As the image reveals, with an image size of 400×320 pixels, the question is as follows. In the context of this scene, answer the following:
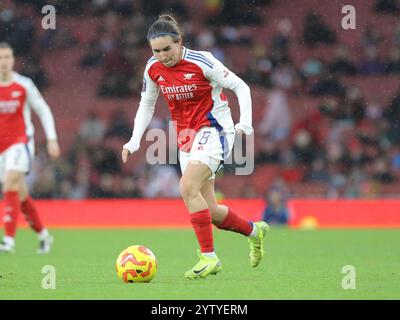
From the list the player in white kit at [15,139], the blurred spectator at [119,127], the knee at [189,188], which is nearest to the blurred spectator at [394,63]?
the blurred spectator at [119,127]

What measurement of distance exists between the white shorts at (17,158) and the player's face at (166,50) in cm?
370

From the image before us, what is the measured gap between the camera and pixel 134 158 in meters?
20.6

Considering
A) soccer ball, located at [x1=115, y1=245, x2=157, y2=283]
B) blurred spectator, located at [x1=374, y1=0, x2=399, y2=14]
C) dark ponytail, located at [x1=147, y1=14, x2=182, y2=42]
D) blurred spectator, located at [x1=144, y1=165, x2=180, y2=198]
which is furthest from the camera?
blurred spectator, located at [x1=374, y1=0, x2=399, y2=14]

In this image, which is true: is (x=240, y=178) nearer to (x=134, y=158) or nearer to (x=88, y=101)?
(x=134, y=158)

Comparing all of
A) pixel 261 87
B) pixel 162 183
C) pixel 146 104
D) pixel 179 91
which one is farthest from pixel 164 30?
pixel 261 87

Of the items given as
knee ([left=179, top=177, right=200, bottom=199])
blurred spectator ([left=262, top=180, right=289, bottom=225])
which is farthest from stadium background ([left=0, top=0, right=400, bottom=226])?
A: knee ([left=179, top=177, right=200, bottom=199])

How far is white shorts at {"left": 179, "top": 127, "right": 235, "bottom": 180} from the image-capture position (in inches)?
327

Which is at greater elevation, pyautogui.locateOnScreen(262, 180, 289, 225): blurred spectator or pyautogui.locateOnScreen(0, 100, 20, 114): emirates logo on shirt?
pyautogui.locateOnScreen(0, 100, 20, 114): emirates logo on shirt

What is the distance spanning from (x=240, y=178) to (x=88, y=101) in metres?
3.99

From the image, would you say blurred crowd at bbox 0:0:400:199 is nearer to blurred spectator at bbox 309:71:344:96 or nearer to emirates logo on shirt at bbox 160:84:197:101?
blurred spectator at bbox 309:71:344:96

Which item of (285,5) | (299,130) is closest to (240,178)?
(299,130)

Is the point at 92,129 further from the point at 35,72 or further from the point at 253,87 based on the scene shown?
the point at 253,87

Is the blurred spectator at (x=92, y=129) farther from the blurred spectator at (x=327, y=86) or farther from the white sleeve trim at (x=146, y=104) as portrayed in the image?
the white sleeve trim at (x=146, y=104)

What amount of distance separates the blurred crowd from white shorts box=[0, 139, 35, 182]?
24.1 ft
